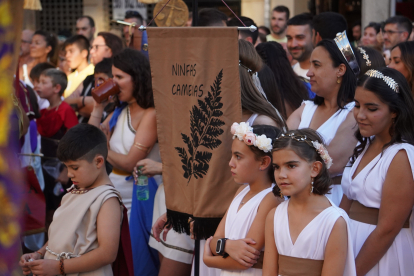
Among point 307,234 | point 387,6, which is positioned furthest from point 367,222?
point 387,6

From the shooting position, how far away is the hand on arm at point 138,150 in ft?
12.2

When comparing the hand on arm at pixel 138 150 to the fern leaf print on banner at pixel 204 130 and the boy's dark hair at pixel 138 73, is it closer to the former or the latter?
the boy's dark hair at pixel 138 73

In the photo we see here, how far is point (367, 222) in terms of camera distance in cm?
247

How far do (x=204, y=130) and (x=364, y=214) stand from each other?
96 centimetres

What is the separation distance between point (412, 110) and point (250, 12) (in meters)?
9.27

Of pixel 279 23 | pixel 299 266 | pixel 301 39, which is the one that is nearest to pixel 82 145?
pixel 299 266

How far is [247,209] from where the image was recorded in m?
2.49

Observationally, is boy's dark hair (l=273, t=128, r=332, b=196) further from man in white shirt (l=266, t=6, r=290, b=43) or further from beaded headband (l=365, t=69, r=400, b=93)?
man in white shirt (l=266, t=6, r=290, b=43)

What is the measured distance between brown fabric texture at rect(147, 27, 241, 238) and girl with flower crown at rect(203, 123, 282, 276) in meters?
0.12

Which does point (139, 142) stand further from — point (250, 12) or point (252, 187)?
point (250, 12)

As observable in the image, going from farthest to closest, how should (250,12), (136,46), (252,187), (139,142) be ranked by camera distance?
(250,12) → (136,46) → (139,142) → (252,187)

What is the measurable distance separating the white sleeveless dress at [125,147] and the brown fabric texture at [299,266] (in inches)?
73.0

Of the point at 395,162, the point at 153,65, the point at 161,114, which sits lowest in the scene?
the point at 395,162

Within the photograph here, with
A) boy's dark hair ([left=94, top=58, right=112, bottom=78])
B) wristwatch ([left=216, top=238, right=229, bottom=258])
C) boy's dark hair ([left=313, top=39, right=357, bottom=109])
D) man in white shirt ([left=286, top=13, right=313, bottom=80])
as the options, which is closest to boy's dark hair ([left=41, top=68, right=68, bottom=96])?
boy's dark hair ([left=94, top=58, right=112, bottom=78])
